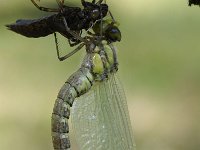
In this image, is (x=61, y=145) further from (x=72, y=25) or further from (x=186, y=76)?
(x=186, y=76)

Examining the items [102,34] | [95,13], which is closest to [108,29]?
[102,34]

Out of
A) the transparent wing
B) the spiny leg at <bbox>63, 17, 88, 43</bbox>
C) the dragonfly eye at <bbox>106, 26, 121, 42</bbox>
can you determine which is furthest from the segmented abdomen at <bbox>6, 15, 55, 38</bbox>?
the transparent wing

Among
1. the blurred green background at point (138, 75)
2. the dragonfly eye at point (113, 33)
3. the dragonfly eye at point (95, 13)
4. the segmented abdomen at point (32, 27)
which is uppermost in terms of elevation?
the dragonfly eye at point (95, 13)

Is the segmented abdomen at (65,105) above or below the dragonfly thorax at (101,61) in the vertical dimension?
below

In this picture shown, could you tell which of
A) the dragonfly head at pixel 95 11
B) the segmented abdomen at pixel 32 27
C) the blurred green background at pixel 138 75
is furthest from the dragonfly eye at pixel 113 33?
the blurred green background at pixel 138 75

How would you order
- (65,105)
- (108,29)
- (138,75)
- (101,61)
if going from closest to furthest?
(108,29)
(65,105)
(101,61)
(138,75)

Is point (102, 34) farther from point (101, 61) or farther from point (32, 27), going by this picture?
point (32, 27)

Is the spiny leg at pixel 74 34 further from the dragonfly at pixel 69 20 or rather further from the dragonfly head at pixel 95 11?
the dragonfly head at pixel 95 11
